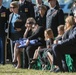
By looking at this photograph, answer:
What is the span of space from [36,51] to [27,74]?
46.6 inches

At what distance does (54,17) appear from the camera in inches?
366

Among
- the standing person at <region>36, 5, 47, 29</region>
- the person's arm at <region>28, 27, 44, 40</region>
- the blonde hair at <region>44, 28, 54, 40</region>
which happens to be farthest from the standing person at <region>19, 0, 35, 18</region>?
the blonde hair at <region>44, 28, 54, 40</region>

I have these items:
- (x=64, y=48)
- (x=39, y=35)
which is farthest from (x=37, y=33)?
(x=64, y=48)

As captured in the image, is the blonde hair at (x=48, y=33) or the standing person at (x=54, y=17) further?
the standing person at (x=54, y=17)

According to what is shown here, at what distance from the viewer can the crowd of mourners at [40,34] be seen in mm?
7978

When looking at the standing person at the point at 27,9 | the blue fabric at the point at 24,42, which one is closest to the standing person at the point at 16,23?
the blue fabric at the point at 24,42

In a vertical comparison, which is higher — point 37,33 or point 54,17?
point 54,17

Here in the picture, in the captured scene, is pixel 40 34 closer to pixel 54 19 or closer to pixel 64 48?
pixel 54 19

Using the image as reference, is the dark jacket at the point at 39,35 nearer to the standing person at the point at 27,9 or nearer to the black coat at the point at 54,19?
the black coat at the point at 54,19

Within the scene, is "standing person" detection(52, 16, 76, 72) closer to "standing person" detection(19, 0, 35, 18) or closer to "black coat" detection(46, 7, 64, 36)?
"black coat" detection(46, 7, 64, 36)

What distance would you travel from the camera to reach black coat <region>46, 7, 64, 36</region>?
925 centimetres

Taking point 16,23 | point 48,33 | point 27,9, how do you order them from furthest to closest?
point 27,9, point 16,23, point 48,33

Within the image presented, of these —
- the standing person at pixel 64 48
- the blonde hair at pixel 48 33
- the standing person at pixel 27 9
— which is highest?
the standing person at pixel 27 9

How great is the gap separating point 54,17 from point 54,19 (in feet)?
0.18
